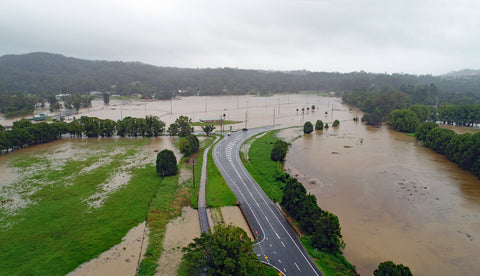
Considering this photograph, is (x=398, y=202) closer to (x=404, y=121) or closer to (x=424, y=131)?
(x=424, y=131)

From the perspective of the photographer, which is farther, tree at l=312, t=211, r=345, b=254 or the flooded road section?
the flooded road section

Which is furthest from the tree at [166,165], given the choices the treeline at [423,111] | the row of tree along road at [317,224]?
the treeline at [423,111]

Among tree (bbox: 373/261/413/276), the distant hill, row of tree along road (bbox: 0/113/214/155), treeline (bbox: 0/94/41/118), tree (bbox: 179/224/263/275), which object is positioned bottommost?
tree (bbox: 373/261/413/276)

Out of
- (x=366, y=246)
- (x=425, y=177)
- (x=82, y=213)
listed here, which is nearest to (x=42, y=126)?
(x=82, y=213)

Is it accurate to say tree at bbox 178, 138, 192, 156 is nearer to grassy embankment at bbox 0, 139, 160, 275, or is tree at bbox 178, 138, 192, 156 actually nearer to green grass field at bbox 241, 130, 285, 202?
grassy embankment at bbox 0, 139, 160, 275

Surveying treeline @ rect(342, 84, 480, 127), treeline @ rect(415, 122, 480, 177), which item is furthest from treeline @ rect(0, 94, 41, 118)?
treeline @ rect(415, 122, 480, 177)

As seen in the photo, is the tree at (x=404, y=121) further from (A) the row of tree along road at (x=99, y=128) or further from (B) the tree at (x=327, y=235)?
(B) the tree at (x=327, y=235)

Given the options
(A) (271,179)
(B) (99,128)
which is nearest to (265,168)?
(A) (271,179)
